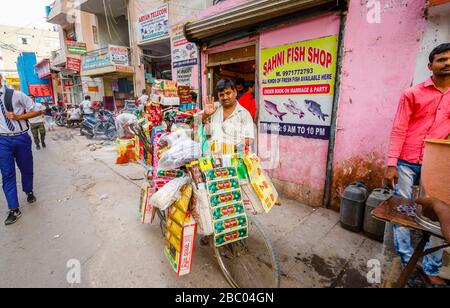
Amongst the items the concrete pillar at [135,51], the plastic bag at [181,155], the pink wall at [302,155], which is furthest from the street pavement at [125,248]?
the concrete pillar at [135,51]

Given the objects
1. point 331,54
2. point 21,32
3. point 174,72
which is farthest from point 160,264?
point 21,32

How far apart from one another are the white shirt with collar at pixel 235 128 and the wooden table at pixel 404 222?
1352 millimetres

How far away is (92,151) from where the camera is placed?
764cm

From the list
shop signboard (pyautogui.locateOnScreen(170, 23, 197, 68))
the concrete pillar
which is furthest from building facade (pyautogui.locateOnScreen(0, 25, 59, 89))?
shop signboard (pyautogui.locateOnScreen(170, 23, 197, 68))

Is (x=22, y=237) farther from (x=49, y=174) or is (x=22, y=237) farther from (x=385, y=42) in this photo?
(x=385, y=42)

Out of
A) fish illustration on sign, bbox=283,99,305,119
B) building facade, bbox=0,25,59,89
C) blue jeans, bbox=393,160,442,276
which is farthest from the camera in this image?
building facade, bbox=0,25,59,89

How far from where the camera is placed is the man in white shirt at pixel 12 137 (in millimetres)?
3236

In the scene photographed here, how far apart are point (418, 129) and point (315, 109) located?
1.48 m

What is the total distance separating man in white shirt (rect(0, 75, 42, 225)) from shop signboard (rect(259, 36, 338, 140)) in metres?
3.65

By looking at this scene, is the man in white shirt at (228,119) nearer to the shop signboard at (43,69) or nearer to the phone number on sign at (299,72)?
the phone number on sign at (299,72)

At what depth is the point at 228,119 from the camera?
2525mm

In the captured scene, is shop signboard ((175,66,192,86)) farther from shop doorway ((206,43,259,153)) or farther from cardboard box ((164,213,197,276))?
cardboard box ((164,213,197,276))

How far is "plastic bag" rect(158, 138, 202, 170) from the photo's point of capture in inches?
75.4
